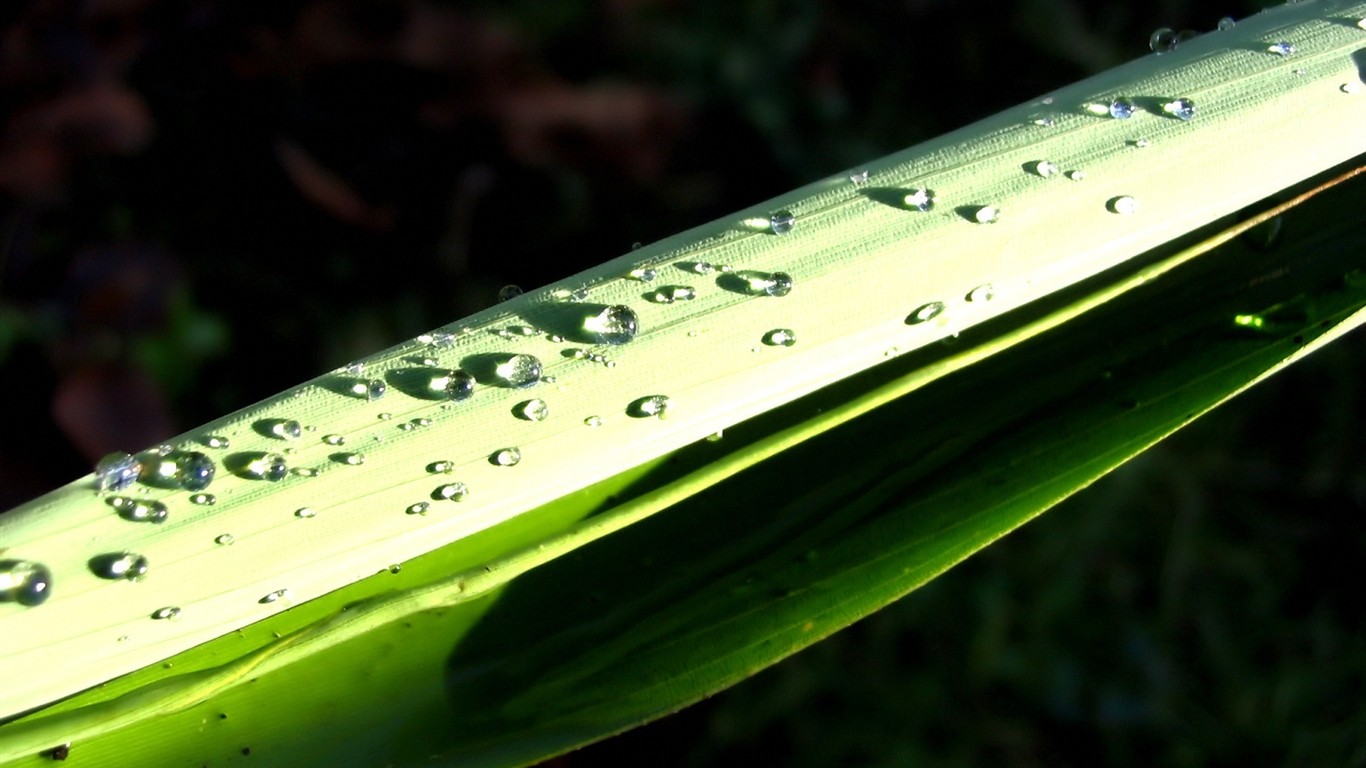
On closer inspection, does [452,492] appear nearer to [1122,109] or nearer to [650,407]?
[650,407]

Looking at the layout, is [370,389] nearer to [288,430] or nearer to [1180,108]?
[288,430]

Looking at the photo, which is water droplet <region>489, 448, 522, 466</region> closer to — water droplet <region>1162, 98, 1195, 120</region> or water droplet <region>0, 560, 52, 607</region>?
water droplet <region>0, 560, 52, 607</region>

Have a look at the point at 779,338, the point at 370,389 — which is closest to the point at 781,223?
the point at 779,338

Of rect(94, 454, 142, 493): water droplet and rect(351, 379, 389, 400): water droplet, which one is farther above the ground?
rect(94, 454, 142, 493): water droplet

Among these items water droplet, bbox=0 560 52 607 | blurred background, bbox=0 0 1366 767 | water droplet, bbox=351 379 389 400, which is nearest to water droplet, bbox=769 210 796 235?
→ water droplet, bbox=351 379 389 400

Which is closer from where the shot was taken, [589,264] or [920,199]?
[920,199]

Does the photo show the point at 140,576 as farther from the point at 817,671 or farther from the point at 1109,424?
the point at 817,671

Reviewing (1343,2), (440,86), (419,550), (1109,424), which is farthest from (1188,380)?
(440,86)

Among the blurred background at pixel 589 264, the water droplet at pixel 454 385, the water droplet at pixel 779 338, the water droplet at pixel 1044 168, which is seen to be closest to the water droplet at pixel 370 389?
the water droplet at pixel 454 385
